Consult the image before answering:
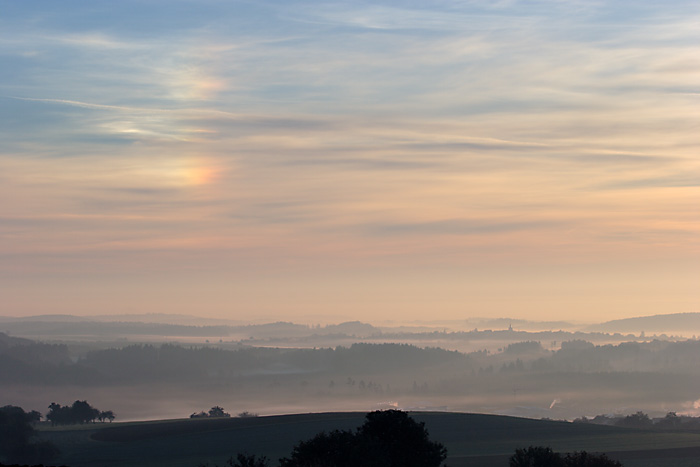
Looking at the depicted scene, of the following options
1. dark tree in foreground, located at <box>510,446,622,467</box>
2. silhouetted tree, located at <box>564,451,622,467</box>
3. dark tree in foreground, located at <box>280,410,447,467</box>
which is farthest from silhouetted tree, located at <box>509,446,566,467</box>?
dark tree in foreground, located at <box>280,410,447,467</box>

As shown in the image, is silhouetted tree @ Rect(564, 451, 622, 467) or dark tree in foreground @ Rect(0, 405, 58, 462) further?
dark tree in foreground @ Rect(0, 405, 58, 462)

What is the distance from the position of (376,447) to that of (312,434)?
82.3m

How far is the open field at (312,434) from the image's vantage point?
416 ft

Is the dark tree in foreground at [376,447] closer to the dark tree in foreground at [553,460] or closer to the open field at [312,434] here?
the dark tree in foreground at [553,460]

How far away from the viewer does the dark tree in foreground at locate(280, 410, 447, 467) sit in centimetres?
7462

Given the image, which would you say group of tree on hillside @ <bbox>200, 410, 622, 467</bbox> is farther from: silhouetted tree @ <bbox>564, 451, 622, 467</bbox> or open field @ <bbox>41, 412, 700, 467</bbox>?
open field @ <bbox>41, 412, 700, 467</bbox>

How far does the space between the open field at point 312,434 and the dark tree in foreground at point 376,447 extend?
3195 cm

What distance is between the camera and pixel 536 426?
170 m

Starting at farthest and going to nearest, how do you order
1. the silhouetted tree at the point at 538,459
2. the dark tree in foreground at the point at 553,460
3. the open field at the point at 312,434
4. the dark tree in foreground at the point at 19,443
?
the dark tree in foreground at the point at 19,443, the open field at the point at 312,434, the silhouetted tree at the point at 538,459, the dark tree in foreground at the point at 553,460

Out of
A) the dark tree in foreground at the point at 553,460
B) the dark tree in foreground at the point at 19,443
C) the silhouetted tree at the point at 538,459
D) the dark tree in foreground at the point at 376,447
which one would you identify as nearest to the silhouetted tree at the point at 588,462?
the dark tree in foreground at the point at 553,460

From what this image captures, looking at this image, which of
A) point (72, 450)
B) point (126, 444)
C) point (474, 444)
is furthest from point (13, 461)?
point (474, 444)

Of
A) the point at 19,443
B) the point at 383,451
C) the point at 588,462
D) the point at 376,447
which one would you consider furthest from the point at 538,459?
the point at 19,443

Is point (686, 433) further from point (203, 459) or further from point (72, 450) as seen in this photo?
point (72, 450)

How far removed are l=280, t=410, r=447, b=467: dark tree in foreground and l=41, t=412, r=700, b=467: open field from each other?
105 ft
